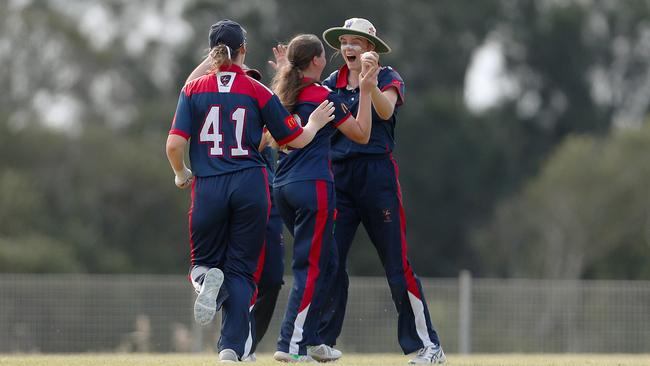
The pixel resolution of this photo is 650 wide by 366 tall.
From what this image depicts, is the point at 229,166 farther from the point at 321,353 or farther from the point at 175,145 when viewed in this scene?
the point at 321,353

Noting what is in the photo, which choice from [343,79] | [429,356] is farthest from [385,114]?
[429,356]

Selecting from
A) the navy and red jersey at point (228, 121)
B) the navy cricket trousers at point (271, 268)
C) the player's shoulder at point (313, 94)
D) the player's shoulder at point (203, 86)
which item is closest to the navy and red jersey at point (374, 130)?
the player's shoulder at point (313, 94)

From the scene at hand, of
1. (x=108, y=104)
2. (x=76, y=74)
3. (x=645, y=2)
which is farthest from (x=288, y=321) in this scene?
(x=645, y=2)

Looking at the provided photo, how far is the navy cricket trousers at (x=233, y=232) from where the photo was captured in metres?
8.98

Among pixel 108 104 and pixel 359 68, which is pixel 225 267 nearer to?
pixel 359 68

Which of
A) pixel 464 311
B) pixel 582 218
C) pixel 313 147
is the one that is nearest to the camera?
pixel 313 147

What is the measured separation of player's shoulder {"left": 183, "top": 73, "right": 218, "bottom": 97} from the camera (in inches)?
357

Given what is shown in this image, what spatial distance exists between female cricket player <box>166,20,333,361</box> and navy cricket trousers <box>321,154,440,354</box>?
0.81m

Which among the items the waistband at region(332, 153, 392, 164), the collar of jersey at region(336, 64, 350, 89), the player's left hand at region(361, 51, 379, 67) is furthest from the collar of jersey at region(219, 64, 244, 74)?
the waistband at region(332, 153, 392, 164)

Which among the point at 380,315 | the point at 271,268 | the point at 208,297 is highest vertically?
the point at 271,268

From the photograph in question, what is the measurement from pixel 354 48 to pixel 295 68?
518 mm

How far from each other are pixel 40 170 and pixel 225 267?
3510cm

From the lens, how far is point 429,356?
9742mm

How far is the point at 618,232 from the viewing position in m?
41.2
